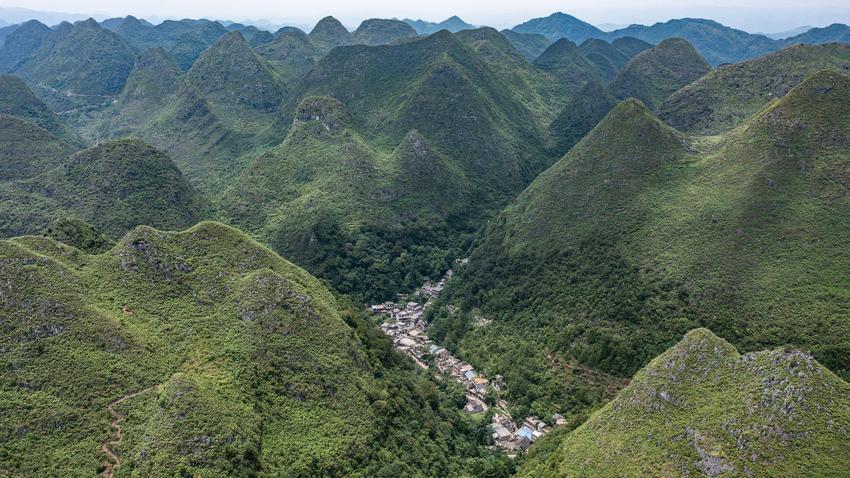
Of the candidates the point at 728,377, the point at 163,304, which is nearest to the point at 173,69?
the point at 163,304

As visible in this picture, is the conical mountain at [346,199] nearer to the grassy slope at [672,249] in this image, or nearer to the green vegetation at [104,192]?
A: the green vegetation at [104,192]

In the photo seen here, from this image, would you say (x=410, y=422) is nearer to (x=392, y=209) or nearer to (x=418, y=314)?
(x=418, y=314)

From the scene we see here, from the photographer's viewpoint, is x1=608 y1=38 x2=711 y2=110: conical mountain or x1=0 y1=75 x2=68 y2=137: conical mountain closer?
x1=0 y1=75 x2=68 y2=137: conical mountain

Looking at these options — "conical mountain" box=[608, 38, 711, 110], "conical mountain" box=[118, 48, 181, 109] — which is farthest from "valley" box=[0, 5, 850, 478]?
"conical mountain" box=[118, 48, 181, 109]

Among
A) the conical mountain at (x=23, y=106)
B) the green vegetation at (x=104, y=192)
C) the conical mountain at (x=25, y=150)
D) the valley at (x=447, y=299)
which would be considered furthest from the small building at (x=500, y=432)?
the conical mountain at (x=23, y=106)

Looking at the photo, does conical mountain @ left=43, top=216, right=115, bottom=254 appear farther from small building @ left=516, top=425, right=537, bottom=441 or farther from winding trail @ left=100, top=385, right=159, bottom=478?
small building @ left=516, top=425, right=537, bottom=441

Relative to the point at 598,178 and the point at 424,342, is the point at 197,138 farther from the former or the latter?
the point at 598,178

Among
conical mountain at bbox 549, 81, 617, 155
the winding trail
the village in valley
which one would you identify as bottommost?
the village in valley
